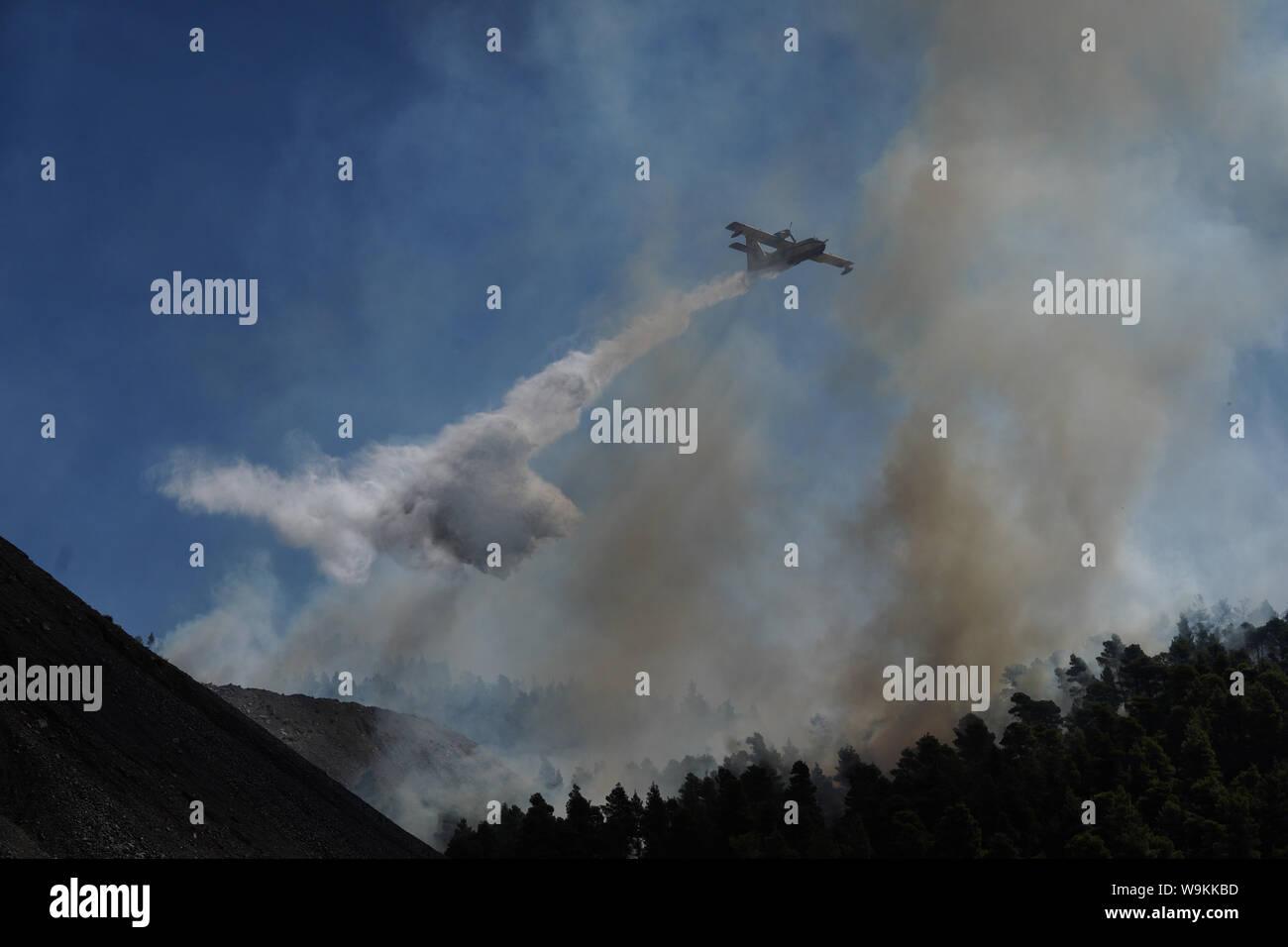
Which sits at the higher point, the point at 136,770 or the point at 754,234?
the point at 754,234

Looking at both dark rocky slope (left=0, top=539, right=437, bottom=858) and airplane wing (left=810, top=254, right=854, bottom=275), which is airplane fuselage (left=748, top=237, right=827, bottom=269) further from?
dark rocky slope (left=0, top=539, right=437, bottom=858)

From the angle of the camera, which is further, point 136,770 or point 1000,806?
point 1000,806

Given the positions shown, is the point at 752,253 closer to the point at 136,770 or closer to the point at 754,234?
the point at 754,234

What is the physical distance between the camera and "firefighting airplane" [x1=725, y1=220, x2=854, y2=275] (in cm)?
10962

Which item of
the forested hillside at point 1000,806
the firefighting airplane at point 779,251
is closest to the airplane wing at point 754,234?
the firefighting airplane at point 779,251

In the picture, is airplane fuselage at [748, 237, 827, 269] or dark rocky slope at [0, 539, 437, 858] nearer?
dark rocky slope at [0, 539, 437, 858]

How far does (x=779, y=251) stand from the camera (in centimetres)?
11181

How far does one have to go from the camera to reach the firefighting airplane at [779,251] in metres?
110

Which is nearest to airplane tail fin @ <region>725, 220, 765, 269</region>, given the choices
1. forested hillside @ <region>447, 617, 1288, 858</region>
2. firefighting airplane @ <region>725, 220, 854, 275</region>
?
firefighting airplane @ <region>725, 220, 854, 275</region>

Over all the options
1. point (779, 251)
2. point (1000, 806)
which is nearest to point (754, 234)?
point (779, 251)

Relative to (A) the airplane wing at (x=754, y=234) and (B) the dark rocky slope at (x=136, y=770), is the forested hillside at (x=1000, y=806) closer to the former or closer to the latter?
(B) the dark rocky slope at (x=136, y=770)

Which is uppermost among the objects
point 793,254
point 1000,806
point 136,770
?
point 793,254

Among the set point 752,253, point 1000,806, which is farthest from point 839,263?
point 1000,806
